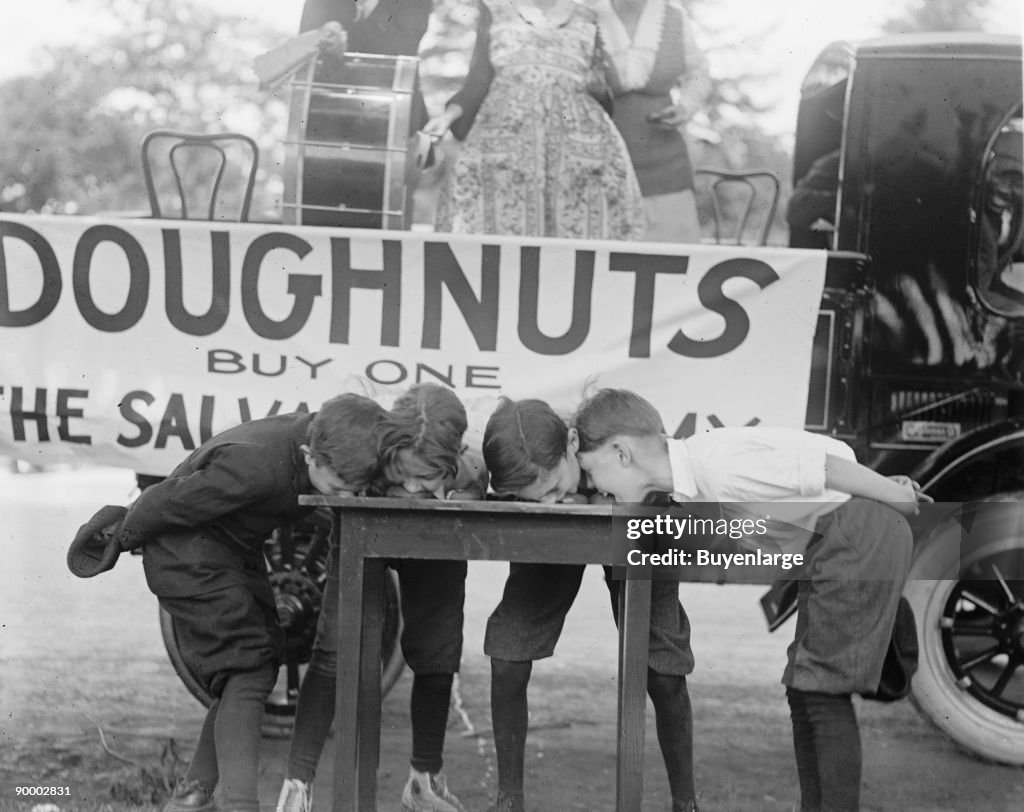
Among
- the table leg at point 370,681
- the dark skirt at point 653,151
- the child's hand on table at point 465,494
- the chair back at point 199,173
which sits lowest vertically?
the table leg at point 370,681

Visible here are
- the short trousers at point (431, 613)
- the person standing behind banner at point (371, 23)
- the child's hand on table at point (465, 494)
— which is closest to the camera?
the child's hand on table at point (465, 494)

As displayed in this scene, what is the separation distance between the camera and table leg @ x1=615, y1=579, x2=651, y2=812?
2.55 meters

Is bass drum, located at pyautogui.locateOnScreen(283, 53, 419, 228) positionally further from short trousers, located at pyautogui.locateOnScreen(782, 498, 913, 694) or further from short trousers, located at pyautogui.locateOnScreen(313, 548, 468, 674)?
short trousers, located at pyautogui.locateOnScreen(782, 498, 913, 694)

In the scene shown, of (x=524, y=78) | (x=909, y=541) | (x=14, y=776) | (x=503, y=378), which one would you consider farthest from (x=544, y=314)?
(x=14, y=776)

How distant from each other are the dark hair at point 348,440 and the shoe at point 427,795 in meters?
0.87

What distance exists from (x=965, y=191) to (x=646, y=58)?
98cm

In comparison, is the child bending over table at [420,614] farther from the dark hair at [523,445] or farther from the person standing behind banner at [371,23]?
the person standing behind banner at [371,23]

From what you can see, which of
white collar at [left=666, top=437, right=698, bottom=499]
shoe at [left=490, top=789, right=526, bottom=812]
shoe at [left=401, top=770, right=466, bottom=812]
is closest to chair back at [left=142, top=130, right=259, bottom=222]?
white collar at [left=666, top=437, right=698, bottom=499]

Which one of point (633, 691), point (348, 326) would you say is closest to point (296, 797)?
point (633, 691)

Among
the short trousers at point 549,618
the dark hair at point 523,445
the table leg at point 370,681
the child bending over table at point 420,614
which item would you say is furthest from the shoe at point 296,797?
the dark hair at point 523,445

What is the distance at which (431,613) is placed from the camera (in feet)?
9.88

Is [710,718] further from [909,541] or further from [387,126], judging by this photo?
[387,126]

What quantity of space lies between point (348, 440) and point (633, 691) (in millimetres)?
811

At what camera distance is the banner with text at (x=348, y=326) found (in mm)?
3443
